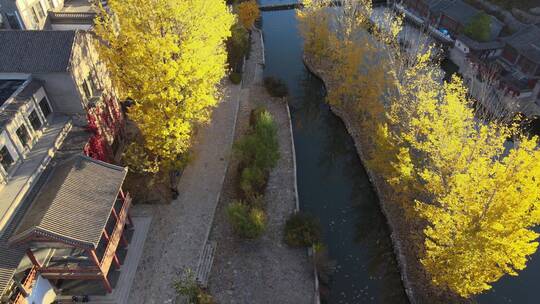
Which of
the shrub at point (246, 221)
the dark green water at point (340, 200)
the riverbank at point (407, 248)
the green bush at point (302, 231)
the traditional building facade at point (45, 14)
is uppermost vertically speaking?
the traditional building facade at point (45, 14)

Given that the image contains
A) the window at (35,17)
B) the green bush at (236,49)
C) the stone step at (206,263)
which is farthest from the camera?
the green bush at (236,49)

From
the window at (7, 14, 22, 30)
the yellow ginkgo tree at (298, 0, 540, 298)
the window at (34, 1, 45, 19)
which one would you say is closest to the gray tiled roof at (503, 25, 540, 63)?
the yellow ginkgo tree at (298, 0, 540, 298)

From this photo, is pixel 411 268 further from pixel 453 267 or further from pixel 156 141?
pixel 156 141

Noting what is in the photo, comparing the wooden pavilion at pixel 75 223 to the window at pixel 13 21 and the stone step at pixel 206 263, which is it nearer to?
the stone step at pixel 206 263

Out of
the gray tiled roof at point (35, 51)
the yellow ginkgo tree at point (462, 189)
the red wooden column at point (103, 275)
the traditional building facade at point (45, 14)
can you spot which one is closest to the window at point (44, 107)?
the gray tiled roof at point (35, 51)

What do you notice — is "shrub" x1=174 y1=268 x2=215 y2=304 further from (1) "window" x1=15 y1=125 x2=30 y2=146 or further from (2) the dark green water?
(1) "window" x1=15 y1=125 x2=30 y2=146
